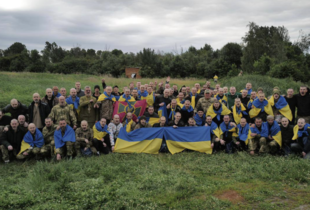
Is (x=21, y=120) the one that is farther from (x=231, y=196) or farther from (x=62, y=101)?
(x=231, y=196)

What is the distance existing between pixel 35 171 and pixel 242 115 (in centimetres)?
703

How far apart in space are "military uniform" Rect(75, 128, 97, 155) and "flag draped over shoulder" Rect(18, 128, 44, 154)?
3.87 ft

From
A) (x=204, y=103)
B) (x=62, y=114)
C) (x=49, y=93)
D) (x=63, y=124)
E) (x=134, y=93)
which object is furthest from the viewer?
(x=134, y=93)

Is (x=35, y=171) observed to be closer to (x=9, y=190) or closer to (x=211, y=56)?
(x=9, y=190)

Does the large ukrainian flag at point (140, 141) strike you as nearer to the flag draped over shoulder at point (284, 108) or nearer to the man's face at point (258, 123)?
the man's face at point (258, 123)

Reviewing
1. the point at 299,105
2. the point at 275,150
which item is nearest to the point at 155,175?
the point at 275,150

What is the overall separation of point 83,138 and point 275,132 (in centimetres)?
628

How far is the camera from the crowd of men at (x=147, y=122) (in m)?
8.55

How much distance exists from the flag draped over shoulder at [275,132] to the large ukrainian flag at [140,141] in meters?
3.62

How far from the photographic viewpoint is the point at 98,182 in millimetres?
6336

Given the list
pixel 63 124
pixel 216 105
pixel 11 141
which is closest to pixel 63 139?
pixel 63 124

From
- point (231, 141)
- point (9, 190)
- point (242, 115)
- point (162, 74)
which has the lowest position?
point (9, 190)

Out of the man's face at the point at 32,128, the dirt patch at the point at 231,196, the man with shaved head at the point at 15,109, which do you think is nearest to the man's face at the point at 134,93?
the man's face at the point at 32,128

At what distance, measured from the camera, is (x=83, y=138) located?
8.71m
